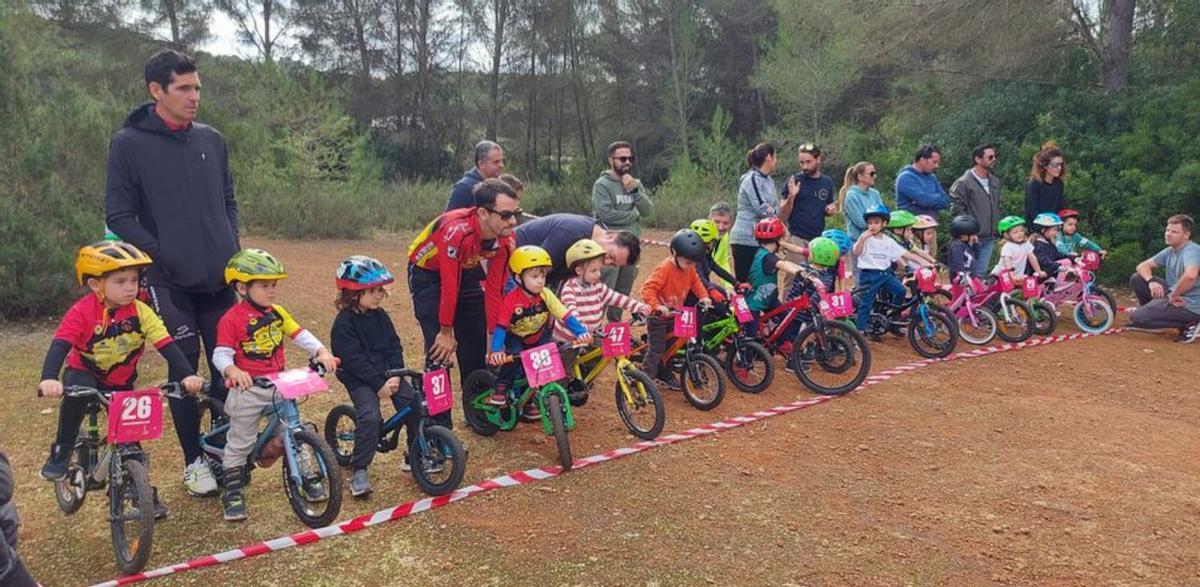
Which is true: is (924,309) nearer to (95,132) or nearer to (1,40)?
(95,132)

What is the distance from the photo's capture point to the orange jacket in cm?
557

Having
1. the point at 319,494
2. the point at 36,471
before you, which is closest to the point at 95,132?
the point at 36,471

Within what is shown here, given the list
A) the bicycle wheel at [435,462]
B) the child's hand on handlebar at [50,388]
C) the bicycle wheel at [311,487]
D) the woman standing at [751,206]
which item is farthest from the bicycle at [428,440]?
the woman standing at [751,206]

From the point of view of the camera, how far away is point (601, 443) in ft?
16.1

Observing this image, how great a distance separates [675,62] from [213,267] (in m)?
28.1

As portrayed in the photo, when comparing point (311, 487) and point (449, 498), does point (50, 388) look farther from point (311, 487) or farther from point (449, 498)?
point (449, 498)

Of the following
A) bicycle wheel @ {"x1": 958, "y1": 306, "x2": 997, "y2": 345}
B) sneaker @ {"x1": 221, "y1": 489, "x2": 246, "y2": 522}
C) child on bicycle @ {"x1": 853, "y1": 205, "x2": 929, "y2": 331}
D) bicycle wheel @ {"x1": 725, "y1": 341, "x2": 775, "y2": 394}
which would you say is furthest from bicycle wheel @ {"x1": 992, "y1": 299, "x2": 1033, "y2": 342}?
sneaker @ {"x1": 221, "y1": 489, "x2": 246, "y2": 522}

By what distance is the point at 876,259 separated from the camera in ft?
22.4

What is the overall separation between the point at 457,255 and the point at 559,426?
1071 millimetres

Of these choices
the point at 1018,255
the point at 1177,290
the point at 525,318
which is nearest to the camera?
the point at 525,318

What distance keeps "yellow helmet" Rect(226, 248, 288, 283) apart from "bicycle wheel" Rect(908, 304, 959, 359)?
5.37 m

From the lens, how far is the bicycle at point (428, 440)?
A: 398cm

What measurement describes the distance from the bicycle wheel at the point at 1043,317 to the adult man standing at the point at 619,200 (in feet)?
12.9

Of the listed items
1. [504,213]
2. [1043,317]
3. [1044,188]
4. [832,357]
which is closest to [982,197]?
[1044,188]
